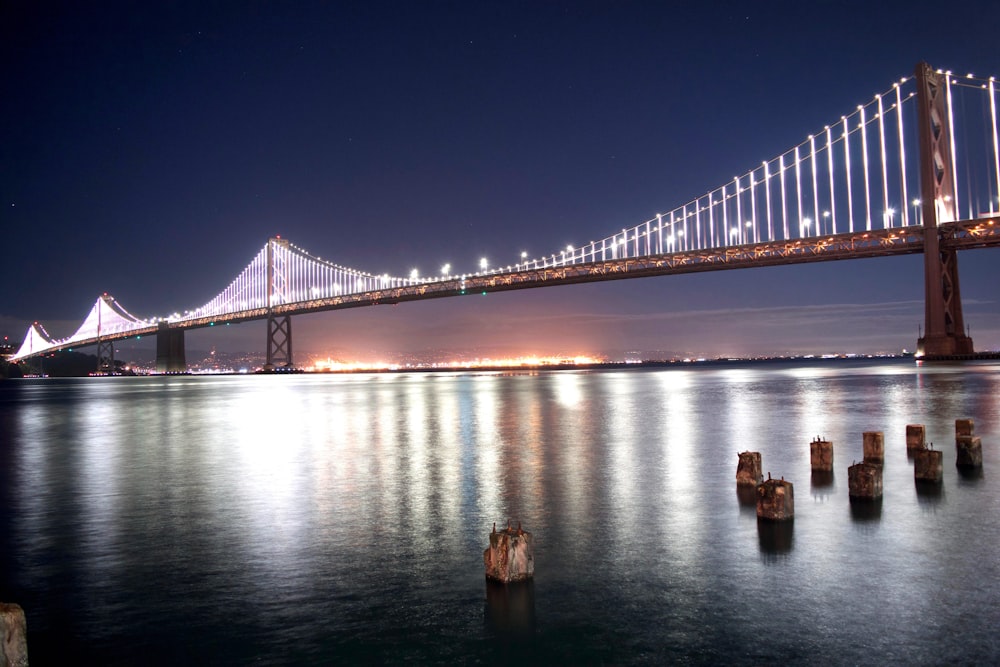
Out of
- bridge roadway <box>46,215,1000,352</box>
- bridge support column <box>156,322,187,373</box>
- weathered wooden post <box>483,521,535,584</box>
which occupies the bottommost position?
weathered wooden post <box>483,521,535,584</box>

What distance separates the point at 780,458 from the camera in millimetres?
11000

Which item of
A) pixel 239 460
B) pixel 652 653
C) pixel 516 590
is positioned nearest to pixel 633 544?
pixel 516 590

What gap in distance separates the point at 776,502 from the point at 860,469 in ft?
5.47

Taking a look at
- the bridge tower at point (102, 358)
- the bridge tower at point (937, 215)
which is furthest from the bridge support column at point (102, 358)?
the bridge tower at point (937, 215)

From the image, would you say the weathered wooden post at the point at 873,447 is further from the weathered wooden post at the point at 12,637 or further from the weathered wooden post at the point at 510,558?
the weathered wooden post at the point at 12,637

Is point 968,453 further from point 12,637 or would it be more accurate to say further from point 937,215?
point 937,215

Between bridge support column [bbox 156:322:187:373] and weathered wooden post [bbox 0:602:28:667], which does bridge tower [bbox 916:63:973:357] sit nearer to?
weathered wooden post [bbox 0:602:28:667]

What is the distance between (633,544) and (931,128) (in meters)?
50.4

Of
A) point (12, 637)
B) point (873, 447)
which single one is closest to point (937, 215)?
point (873, 447)

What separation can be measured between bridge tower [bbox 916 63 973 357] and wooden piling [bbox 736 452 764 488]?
138 feet

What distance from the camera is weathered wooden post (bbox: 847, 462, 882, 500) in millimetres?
7465

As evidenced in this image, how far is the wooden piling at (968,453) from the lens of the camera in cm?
948

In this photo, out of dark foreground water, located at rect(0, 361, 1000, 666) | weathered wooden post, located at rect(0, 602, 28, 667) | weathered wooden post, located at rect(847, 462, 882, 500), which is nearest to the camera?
weathered wooden post, located at rect(0, 602, 28, 667)

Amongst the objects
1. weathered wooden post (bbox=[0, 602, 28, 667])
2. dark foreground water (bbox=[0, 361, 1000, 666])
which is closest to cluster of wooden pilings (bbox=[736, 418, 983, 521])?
dark foreground water (bbox=[0, 361, 1000, 666])
